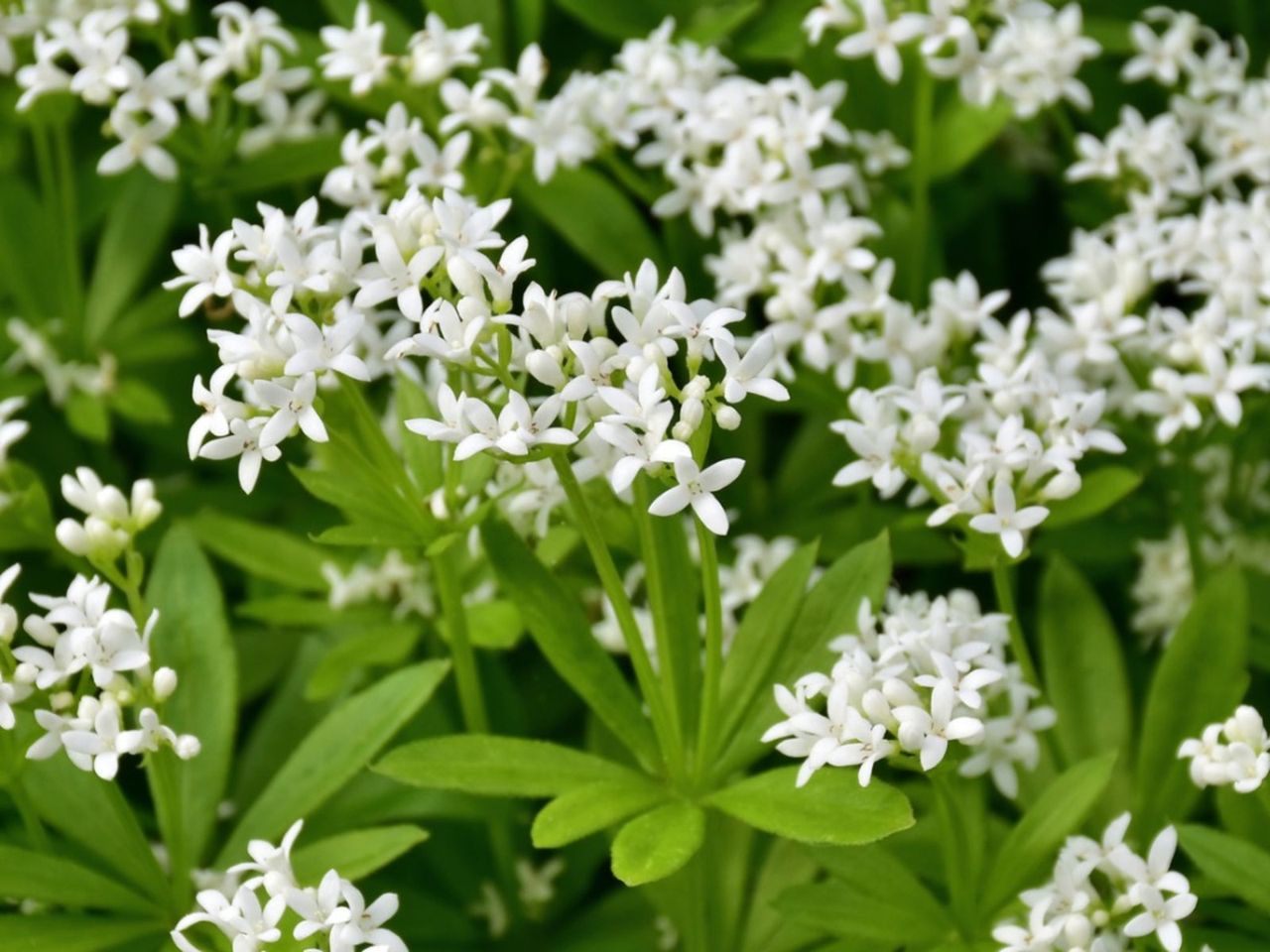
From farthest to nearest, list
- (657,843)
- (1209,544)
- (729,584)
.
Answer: (1209,544), (729,584), (657,843)

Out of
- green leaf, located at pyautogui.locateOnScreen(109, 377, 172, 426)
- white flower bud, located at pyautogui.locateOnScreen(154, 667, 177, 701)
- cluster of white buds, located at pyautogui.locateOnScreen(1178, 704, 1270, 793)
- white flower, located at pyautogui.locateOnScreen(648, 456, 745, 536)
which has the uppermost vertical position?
white flower, located at pyautogui.locateOnScreen(648, 456, 745, 536)

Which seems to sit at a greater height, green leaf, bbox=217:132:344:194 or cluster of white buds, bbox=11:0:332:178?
cluster of white buds, bbox=11:0:332:178

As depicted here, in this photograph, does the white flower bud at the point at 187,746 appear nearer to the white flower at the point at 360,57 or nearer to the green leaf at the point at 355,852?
the green leaf at the point at 355,852

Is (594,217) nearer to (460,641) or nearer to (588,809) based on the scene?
(460,641)

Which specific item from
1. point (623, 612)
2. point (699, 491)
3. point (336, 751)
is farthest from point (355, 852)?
point (699, 491)

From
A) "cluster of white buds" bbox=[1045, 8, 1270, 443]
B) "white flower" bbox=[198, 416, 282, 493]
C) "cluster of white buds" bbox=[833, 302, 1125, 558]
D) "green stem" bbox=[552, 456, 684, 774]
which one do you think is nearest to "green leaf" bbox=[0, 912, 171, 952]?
"white flower" bbox=[198, 416, 282, 493]

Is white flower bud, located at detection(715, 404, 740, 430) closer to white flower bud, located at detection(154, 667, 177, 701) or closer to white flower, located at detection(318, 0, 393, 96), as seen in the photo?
white flower bud, located at detection(154, 667, 177, 701)

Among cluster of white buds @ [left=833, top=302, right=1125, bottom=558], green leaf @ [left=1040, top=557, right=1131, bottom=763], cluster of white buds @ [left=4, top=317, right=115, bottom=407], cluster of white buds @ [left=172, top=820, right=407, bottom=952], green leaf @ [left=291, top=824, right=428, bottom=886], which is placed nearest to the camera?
cluster of white buds @ [left=172, top=820, right=407, bottom=952]
